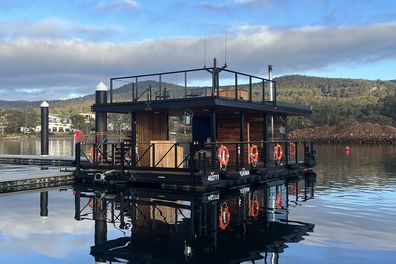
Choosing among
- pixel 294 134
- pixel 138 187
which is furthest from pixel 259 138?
pixel 294 134

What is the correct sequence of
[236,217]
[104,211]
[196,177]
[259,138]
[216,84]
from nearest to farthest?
[236,217] → [104,211] → [196,177] → [216,84] → [259,138]

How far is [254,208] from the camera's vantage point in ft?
44.0

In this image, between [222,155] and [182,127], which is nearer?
[222,155]

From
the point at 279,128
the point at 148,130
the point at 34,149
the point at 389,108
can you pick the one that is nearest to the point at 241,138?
the point at 148,130

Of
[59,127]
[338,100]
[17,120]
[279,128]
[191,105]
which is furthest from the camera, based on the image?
[59,127]

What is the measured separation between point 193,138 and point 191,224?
12.2m

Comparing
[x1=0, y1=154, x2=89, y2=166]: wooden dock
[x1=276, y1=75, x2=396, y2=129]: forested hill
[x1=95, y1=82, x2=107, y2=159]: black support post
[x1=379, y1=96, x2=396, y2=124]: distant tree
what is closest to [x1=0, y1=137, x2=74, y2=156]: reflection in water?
[x1=0, y1=154, x2=89, y2=166]: wooden dock

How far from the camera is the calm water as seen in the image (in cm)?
816

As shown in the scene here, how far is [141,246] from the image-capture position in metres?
8.72

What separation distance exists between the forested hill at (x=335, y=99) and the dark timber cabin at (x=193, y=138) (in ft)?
3.14

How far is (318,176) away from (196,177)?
10105mm

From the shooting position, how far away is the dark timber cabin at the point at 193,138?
54.6ft

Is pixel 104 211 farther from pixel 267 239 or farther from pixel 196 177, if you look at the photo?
pixel 267 239

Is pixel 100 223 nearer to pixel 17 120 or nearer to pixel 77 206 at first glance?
pixel 77 206
